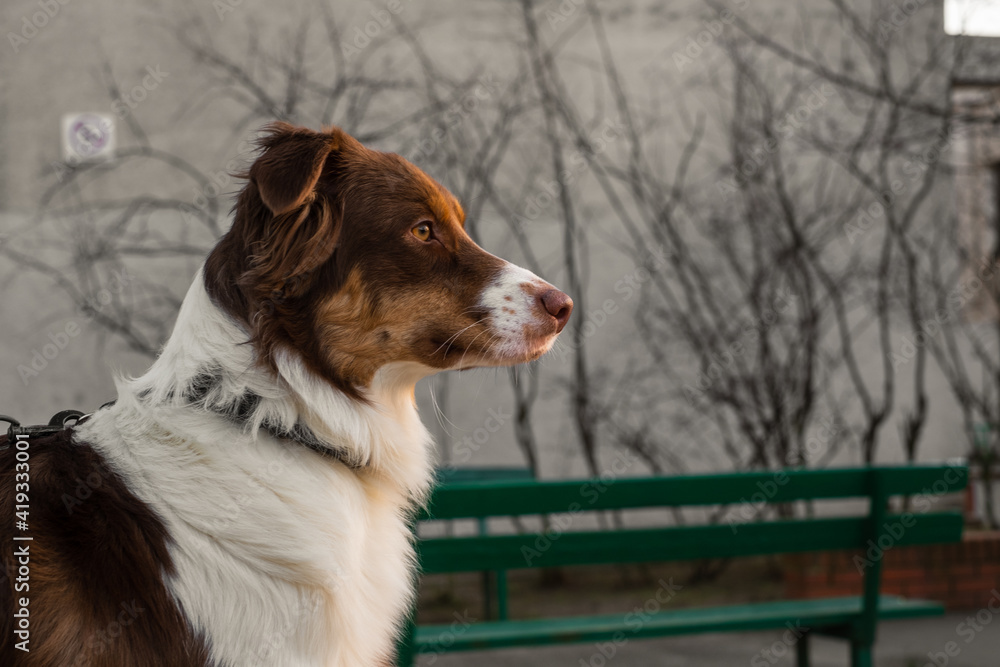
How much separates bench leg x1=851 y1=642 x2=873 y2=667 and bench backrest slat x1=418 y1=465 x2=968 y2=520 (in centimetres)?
73

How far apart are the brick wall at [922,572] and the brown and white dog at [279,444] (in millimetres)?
4265

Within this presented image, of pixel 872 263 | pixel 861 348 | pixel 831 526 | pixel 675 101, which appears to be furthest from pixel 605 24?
pixel 831 526

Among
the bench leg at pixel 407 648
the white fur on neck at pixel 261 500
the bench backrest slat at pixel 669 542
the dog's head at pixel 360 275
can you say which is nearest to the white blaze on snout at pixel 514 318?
the dog's head at pixel 360 275

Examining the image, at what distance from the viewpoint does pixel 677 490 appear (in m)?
3.59

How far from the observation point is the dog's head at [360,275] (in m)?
2.14

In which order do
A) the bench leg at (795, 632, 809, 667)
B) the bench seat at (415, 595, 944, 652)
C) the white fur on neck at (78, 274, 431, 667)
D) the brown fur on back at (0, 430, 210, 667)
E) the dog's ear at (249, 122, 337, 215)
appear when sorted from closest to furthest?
the brown fur on back at (0, 430, 210, 667), the white fur on neck at (78, 274, 431, 667), the dog's ear at (249, 122, 337, 215), the bench seat at (415, 595, 944, 652), the bench leg at (795, 632, 809, 667)

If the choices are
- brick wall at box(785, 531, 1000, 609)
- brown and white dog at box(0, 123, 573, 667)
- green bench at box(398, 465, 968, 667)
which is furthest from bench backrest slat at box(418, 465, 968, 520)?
brick wall at box(785, 531, 1000, 609)

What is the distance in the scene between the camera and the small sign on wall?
7.92 metres

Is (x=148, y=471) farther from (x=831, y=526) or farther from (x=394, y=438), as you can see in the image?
(x=831, y=526)

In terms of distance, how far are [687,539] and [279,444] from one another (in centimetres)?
226

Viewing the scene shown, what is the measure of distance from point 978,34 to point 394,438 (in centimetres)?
883

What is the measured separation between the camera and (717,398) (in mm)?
8109

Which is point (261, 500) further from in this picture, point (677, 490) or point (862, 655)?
point (862, 655)

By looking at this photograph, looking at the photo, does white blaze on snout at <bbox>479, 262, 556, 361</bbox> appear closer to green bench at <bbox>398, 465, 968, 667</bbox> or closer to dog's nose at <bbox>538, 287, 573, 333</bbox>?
dog's nose at <bbox>538, 287, 573, 333</bbox>
